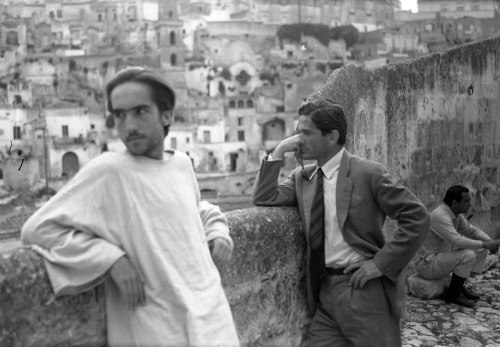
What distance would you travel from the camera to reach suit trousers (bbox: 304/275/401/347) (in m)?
3.09

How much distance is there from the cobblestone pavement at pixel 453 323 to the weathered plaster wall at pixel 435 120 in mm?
1291

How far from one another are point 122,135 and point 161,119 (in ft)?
0.51

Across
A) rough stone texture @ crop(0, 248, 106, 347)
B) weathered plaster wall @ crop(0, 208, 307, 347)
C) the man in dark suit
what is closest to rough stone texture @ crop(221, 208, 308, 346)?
weathered plaster wall @ crop(0, 208, 307, 347)

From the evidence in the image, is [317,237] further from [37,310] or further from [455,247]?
[455,247]

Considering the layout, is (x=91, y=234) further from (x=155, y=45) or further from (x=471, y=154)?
(x=155, y=45)

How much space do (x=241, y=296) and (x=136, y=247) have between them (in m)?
1.08

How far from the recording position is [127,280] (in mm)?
2018

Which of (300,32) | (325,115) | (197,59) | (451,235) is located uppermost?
(300,32)

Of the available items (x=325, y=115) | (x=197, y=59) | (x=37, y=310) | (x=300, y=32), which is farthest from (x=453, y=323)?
(x=300, y=32)

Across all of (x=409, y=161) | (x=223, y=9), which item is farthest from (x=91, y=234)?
(x=223, y=9)

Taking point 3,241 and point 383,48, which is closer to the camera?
point 3,241

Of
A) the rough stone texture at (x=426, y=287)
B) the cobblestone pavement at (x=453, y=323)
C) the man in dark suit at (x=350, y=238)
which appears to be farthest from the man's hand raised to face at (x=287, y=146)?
the rough stone texture at (x=426, y=287)

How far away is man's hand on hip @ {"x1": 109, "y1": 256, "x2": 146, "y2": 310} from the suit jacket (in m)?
1.37

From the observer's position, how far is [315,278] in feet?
10.9
